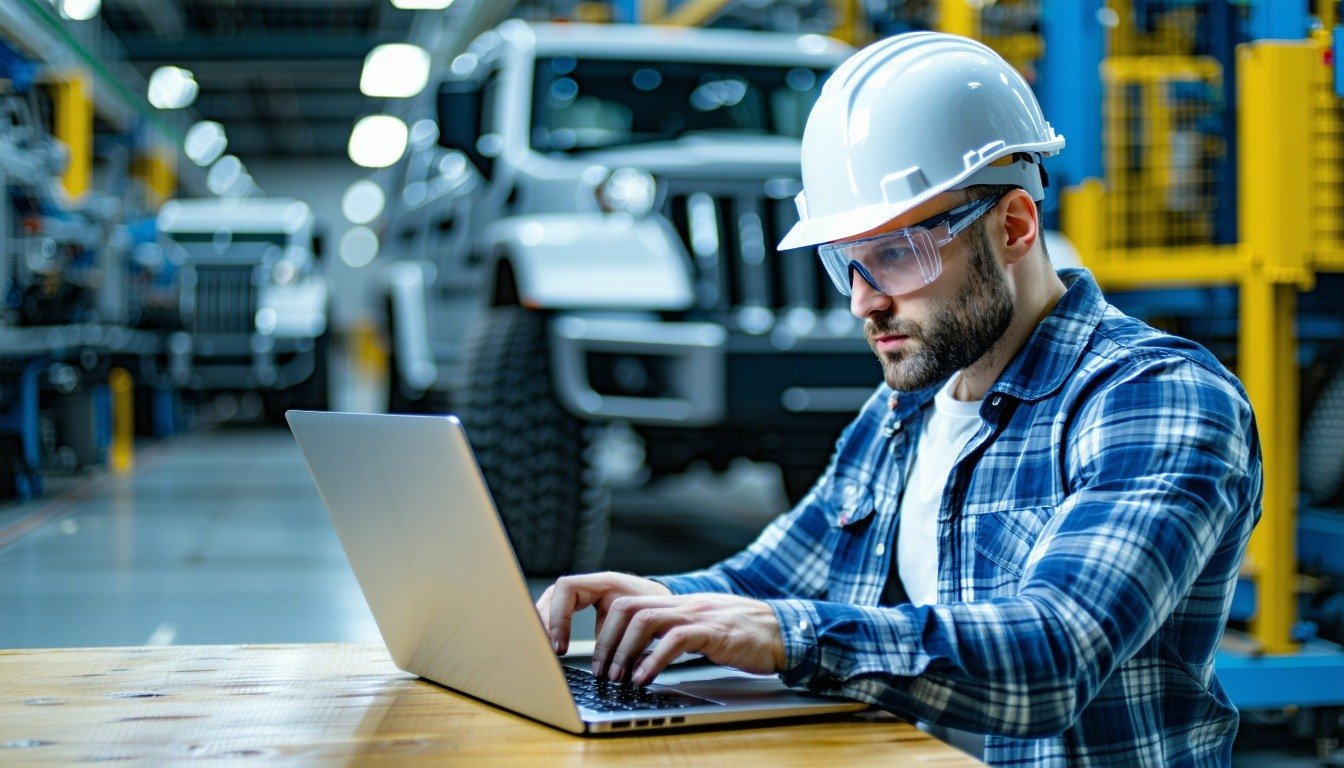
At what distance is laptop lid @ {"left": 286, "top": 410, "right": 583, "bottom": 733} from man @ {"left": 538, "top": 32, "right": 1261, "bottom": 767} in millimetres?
132

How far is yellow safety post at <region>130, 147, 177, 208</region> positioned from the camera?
1520 cm

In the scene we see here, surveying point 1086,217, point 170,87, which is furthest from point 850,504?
point 170,87

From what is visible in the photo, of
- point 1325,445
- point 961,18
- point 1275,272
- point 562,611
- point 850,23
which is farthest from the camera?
point 850,23

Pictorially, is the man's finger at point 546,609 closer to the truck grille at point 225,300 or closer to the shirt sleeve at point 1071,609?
the shirt sleeve at point 1071,609

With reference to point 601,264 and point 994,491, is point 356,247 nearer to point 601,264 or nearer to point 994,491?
point 601,264

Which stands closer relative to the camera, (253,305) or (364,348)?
(253,305)

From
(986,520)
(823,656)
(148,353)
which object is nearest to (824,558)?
(986,520)

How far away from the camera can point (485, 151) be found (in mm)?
5578

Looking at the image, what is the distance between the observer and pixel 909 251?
1.53 metres

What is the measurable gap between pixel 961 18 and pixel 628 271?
4.40 ft

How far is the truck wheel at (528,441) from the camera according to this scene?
15.8 ft

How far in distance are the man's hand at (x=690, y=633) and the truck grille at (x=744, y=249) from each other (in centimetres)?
375

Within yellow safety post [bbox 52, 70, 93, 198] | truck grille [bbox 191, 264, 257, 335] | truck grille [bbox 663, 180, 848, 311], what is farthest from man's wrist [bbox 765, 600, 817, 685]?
truck grille [bbox 191, 264, 257, 335]

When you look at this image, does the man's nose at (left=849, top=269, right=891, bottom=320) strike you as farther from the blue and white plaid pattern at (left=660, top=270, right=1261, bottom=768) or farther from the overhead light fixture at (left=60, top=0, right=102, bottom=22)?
the overhead light fixture at (left=60, top=0, right=102, bottom=22)
